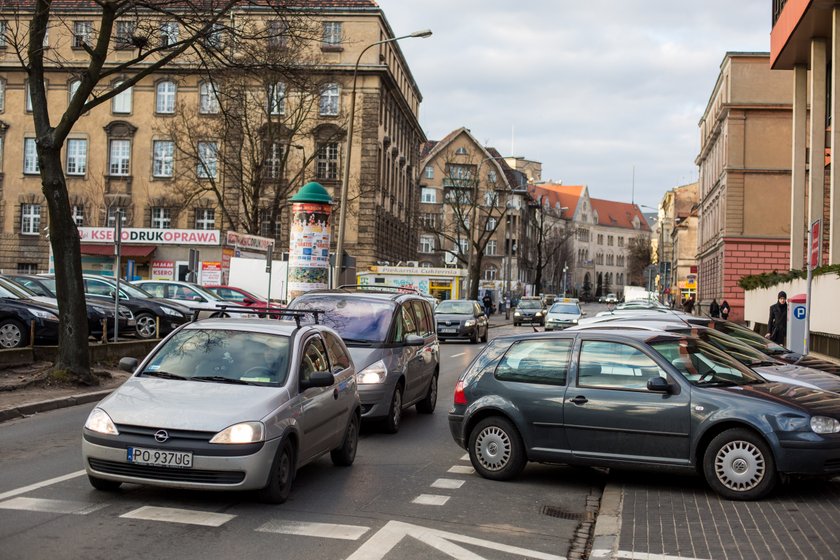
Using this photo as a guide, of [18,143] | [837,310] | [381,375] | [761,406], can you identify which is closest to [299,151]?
[18,143]

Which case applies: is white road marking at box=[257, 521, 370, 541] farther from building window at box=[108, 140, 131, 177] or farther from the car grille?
building window at box=[108, 140, 131, 177]

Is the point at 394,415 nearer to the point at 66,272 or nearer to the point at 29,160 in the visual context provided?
the point at 66,272

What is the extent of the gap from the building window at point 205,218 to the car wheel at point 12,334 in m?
41.3

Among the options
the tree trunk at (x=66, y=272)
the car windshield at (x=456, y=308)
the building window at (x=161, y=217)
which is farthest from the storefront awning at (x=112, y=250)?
the tree trunk at (x=66, y=272)

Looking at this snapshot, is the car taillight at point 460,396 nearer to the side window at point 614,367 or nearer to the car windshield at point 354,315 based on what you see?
the side window at point 614,367

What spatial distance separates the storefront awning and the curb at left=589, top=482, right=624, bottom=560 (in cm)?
4105

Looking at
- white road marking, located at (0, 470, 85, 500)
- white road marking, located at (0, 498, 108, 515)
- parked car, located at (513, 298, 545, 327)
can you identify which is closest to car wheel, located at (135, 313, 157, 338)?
white road marking, located at (0, 470, 85, 500)

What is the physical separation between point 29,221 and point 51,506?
189ft

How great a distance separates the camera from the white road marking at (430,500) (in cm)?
831

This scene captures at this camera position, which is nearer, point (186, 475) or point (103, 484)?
point (186, 475)

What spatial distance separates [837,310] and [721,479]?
18775 mm

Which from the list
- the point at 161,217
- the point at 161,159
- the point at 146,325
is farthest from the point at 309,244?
the point at 161,159

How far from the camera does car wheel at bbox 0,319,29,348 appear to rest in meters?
19.8

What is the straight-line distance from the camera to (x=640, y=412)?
8.77 metres
